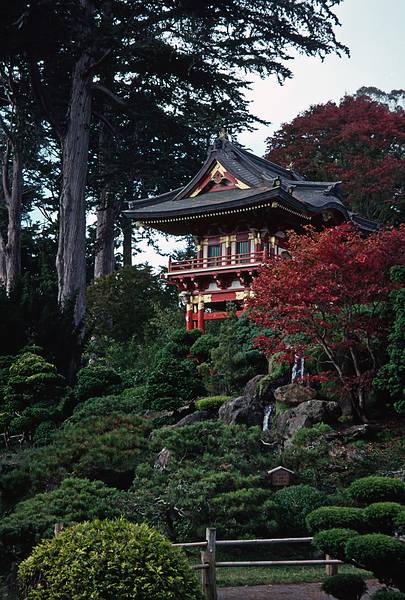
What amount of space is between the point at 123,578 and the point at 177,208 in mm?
20704

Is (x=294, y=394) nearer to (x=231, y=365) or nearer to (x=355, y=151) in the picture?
(x=231, y=365)

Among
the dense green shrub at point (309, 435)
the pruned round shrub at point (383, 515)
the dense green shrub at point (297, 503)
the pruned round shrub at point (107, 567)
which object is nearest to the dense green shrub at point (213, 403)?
the dense green shrub at point (309, 435)

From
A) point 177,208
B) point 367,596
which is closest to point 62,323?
point 177,208

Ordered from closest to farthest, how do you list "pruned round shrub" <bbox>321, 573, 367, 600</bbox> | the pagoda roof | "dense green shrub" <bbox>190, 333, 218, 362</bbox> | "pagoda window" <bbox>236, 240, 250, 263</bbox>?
"pruned round shrub" <bbox>321, 573, 367, 600</bbox> < "dense green shrub" <bbox>190, 333, 218, 362</bbox> < the pagoda roof < "pagoda window" <bbox>236, 240, 250, 263</bbox>

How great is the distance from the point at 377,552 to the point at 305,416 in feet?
27.6

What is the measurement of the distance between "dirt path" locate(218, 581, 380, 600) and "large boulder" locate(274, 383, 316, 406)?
6.27 meters

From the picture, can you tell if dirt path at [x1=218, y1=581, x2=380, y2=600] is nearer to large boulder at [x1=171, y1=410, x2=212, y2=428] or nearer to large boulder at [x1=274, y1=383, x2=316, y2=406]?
large boulder at [x1=274, y1=383, x2=316, y2=406]

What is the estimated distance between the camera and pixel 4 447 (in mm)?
18281

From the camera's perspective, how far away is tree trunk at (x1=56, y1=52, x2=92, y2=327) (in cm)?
2400

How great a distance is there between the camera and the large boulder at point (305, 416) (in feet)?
51.1

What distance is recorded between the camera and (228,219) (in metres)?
26.8

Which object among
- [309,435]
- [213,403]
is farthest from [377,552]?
[213,403]

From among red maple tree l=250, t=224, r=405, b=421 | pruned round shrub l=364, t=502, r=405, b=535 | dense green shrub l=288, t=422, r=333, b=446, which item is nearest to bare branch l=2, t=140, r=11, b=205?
red maple tree l=250, t=224, r=405, b=421

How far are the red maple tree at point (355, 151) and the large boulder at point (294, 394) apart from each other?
16966 millimetres
